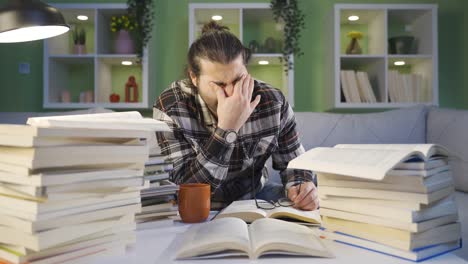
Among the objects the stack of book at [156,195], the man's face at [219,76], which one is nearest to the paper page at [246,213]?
the stack of book at [156,195]

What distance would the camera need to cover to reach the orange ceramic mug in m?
0.98

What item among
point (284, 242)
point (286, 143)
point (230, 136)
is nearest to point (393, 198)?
point (284, 242)

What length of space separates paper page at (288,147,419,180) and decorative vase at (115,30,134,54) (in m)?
2.49

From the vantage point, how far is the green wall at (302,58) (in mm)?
3381

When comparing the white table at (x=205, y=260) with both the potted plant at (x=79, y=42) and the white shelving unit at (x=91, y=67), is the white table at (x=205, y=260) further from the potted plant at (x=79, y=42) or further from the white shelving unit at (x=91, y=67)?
the potted plant at (x=79, y=42)

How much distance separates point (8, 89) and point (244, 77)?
260cm

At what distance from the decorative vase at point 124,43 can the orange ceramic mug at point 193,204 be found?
2.30 metres

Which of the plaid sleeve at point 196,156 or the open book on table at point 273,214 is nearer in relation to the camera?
the open book on table at point 273,214

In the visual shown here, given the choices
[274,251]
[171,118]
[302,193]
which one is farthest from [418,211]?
[171,118]

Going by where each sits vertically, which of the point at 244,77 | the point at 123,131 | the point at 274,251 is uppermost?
the point at 244,77

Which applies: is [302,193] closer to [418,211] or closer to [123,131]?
Answer: [418,211]

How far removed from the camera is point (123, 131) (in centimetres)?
68

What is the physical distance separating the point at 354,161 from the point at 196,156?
0.80 meters

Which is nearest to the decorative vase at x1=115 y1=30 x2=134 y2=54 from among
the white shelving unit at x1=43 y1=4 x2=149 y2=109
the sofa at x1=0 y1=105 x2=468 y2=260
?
the white shelving unit at x1=43 y1=4 x2=149 y2=109
